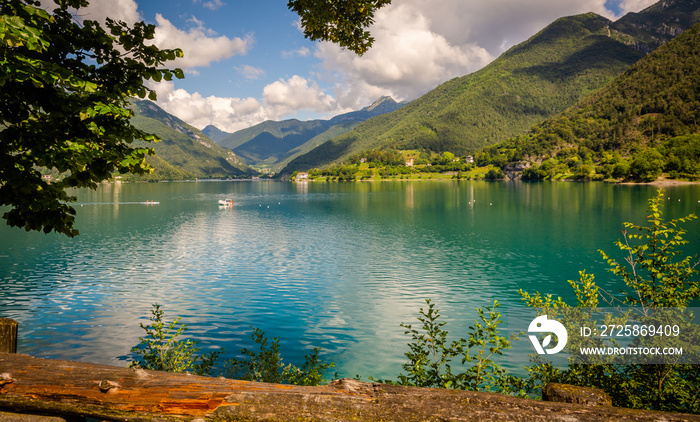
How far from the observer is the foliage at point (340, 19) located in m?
10.6

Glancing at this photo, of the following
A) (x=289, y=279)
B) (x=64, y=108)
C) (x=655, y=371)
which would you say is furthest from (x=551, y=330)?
(x=289, y=279)

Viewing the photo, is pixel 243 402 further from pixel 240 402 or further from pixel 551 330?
pixel 551 330

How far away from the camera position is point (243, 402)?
10.1 ft

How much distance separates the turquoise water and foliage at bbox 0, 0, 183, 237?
11.9m

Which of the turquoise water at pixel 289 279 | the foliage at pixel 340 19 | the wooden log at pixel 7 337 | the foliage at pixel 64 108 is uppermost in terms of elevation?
the foliage at pixel 340 19

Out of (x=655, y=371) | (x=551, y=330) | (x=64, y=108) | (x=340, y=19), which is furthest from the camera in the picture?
(x=340, y=19)

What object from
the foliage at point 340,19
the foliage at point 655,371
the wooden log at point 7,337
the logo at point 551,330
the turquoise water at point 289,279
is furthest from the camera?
the turquoise water at point 289,279

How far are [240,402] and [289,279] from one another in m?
27.7

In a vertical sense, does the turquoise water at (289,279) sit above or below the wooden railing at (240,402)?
below

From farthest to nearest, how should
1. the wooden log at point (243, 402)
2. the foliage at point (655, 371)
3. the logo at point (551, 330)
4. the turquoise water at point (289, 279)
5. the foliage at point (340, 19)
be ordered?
the turquoise water at point (289, 279)
the foliage at point (340, 19)
the logo at point (551, 330)
the foliage at point (655, 371)
the wooden log at point (243, 402)

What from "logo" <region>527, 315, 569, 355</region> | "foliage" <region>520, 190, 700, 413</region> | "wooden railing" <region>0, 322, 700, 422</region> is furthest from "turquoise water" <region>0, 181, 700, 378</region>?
"wooden railing" <region>0, 322, 700, 422</region>

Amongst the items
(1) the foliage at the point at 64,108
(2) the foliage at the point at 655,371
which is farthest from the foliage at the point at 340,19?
(2) the foliage at the point at 655,371

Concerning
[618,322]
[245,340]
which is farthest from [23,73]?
[245,340]

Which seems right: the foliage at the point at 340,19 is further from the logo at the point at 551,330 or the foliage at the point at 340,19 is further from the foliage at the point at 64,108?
the logo at the point at 551,330
